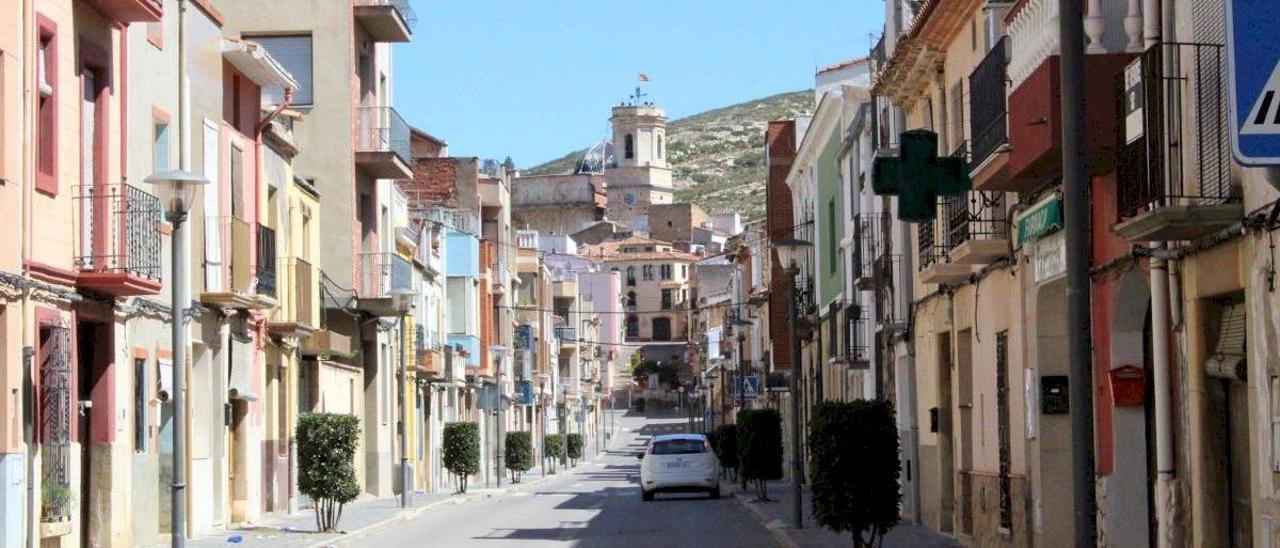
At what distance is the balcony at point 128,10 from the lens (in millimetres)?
22094

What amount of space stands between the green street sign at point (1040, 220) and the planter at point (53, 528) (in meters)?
10.8

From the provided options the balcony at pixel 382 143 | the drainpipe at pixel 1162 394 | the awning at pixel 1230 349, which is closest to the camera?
the awning at pixel 1230 349

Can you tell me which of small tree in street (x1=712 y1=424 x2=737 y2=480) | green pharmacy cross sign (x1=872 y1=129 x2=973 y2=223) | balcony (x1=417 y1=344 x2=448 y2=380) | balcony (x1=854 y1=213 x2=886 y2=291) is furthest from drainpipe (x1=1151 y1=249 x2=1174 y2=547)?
balcony (x1=417 y1=344 x2=448 y2=380)

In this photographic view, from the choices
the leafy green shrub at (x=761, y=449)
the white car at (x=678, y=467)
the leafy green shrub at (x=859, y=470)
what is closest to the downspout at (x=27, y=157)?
the leafy green shrub at (x=859, y=470)

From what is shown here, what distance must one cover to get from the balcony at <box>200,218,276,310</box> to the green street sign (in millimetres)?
13373

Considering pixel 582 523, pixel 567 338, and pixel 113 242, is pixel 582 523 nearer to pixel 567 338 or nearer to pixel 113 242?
pixel 113 242

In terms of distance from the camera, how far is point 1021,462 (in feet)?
71.7

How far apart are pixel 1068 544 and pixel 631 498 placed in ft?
85.5

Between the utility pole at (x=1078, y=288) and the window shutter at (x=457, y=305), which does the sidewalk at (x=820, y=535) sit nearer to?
the utility pole at (x=1078, y=288)

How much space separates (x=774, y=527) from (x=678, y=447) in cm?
1452

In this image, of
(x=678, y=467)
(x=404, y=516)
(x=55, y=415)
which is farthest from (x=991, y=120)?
(x=678, y=467)

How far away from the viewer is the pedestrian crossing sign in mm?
7656

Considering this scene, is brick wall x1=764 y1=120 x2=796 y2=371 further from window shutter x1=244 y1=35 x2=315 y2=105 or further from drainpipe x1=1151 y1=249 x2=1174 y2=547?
drainpipe x1=1151 y1=249 x2=1174 y2=547

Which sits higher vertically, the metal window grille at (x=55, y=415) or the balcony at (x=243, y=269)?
the balcony at (x=243, y=269)
